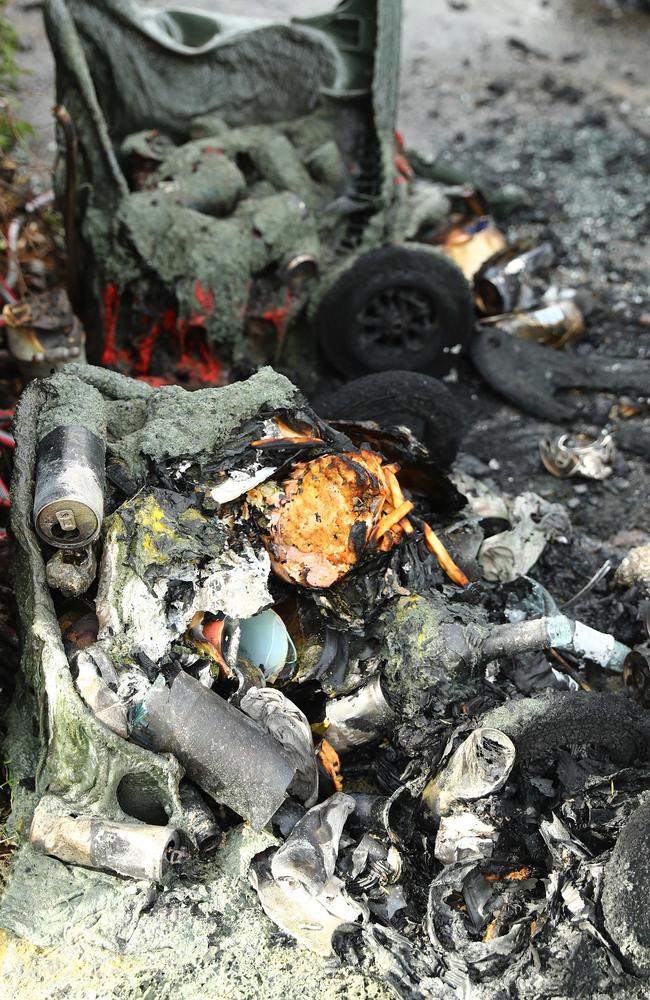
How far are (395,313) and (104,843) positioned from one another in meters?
3.24

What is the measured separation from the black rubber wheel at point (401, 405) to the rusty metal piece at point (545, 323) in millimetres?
1206

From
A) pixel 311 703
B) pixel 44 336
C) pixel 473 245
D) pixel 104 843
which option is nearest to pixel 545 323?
pixel 473 245

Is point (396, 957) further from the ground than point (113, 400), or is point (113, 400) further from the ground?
point (113, 400)

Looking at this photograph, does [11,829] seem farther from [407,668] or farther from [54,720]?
[407,668]

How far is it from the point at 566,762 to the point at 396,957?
763mm

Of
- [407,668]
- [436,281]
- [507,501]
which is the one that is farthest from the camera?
[436,281]

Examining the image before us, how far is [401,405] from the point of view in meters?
4.12

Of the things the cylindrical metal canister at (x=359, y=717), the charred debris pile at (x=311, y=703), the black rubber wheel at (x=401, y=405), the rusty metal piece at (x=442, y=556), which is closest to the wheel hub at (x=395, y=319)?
the black rubber wheel at (x=401, y=405)

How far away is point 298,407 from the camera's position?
310 cm

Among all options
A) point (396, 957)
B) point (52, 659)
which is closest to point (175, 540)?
point (52, 659)

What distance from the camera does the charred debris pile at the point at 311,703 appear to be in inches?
96.8

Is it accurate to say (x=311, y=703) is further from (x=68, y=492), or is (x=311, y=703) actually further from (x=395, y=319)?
(x=395, y=319)

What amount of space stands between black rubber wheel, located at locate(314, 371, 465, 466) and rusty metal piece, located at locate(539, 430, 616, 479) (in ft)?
2.07

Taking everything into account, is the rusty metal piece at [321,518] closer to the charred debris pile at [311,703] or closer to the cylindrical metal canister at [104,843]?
the charred debris pile at [311,703]
